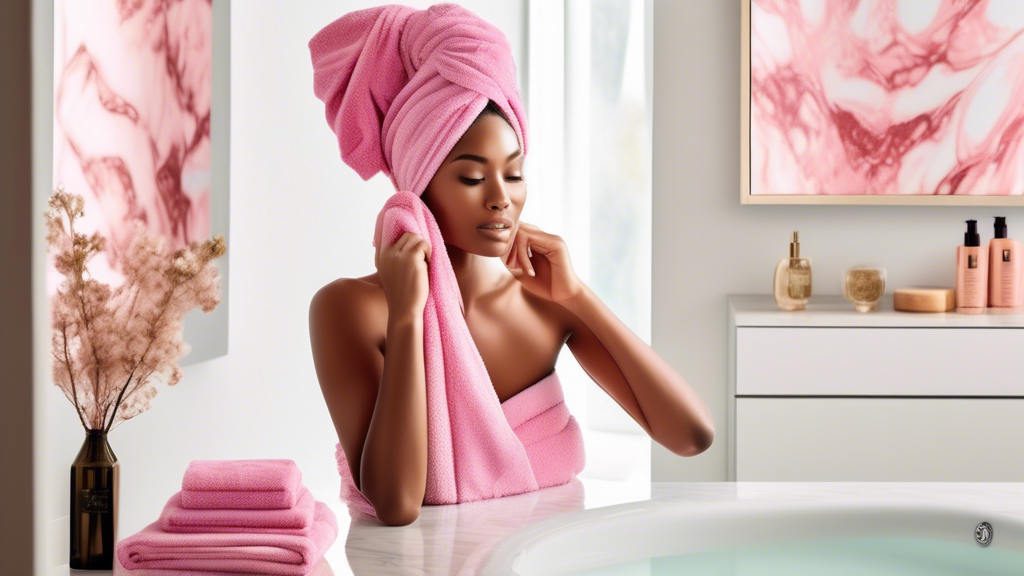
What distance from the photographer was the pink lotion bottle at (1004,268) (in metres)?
2.60

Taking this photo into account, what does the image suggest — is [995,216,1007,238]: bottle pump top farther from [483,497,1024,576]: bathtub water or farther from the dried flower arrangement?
the dried flower arrangement

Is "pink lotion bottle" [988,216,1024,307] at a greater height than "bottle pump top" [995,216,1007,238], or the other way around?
"bottle pump top" [995,216,1007,238]

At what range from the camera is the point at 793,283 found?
8.38 ft

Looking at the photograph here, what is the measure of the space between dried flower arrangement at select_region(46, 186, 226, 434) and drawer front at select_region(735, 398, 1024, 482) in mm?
1604

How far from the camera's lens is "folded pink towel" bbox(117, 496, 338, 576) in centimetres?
110

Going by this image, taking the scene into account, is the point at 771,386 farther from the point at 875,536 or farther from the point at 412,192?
the point at 412,192

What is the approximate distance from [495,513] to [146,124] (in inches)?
40.7

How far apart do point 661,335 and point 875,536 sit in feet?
4.90

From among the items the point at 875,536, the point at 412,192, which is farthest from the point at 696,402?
the point at 412,192

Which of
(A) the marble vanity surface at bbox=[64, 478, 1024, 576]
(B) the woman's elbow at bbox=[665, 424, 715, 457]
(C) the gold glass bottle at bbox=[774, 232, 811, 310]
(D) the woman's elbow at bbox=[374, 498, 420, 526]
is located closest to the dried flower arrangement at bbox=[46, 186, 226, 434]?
(A) the marble vanity surface at bbox=[64, 478, 1024, 576]

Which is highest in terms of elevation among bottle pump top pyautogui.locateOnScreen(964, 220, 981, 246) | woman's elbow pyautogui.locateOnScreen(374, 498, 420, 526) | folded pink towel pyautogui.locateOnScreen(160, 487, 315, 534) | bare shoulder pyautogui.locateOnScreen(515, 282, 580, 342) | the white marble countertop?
bottle pump top pyautogui.locateOnScreen(964, 220, 981, 246)

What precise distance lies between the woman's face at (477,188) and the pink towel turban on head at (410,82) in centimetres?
2

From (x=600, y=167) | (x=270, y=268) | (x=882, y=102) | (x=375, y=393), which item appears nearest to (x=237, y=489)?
(x=375, y=393)

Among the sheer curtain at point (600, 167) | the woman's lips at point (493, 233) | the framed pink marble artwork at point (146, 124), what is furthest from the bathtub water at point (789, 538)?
the sheer curtain at point (600, 167)
